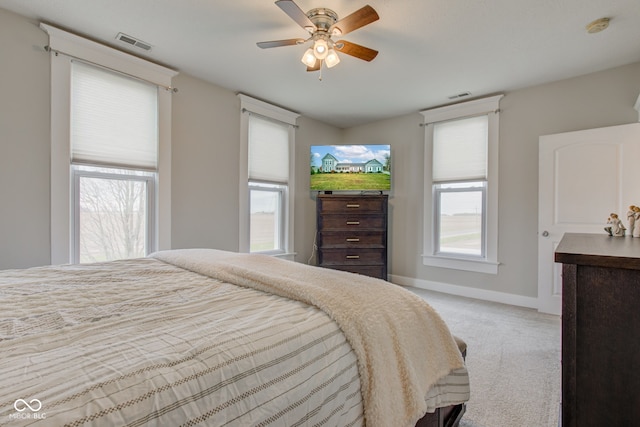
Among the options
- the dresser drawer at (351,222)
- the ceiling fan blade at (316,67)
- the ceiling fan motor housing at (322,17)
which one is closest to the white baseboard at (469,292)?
the dresser drawer at (351,222)

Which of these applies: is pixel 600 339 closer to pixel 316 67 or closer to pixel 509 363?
pixel 509 363

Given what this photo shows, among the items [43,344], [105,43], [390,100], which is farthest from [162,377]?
[390,100]

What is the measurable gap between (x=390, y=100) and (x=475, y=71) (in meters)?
1.08

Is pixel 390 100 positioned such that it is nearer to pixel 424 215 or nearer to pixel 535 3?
pixel 424 215

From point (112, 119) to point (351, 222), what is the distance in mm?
2867

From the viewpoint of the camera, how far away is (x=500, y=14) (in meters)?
2.23

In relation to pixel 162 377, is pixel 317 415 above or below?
below

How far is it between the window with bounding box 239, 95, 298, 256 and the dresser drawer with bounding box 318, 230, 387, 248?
576 mm

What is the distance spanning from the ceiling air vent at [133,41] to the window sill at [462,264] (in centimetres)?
406

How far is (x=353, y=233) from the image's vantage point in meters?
4.14

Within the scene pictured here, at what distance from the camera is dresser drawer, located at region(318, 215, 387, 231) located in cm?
414

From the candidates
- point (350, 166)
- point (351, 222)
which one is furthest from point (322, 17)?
point (351, 222)

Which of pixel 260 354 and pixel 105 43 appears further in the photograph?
pixel 105 43

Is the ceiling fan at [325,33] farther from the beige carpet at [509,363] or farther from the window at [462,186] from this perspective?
the beige carpet at [509,363]
